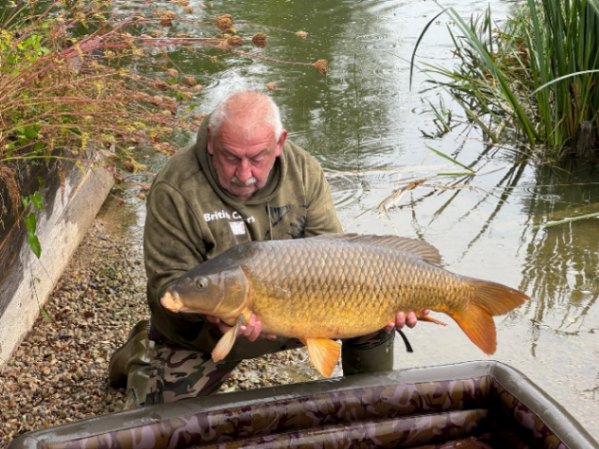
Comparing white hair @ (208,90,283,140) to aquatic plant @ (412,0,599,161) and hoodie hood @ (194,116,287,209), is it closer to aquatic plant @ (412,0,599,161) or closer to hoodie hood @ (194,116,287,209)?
hoodie hood @ (194,116,287,209)

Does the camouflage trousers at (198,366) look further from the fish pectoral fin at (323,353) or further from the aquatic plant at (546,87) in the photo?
the aquatic plant at (546,87)

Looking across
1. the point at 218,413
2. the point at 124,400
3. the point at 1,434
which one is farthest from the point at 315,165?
the point at 1,434

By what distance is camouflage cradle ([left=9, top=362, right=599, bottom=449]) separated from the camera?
2.82 meters

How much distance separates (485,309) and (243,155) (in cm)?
85

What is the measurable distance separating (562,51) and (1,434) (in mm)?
3645

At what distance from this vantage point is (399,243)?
10.00 ft

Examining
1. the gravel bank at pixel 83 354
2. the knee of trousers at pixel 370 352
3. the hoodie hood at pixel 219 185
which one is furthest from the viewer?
the gravel bank at pixel 83 354

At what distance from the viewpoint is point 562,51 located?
221 inches

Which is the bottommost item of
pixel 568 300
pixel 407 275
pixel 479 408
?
pixel 568 300

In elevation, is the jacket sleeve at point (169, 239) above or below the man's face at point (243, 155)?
below

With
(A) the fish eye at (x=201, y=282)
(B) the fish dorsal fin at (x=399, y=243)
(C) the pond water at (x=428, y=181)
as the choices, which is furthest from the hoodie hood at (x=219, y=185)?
(C) the pond water at (x=428, y=181)

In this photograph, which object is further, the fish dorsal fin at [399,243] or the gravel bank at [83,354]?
the gravel bank at [83,354]

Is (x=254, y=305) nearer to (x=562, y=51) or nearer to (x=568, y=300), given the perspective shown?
(x=568, y=300)

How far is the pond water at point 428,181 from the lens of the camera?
417 cm
